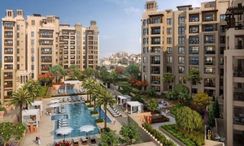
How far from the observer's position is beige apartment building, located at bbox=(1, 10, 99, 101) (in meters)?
74.8

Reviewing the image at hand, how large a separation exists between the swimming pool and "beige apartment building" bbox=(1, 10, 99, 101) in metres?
20.9

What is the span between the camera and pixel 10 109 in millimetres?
54656

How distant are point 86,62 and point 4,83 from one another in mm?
56259

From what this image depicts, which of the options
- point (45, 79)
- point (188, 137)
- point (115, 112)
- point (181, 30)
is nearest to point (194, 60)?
point (181, 30)

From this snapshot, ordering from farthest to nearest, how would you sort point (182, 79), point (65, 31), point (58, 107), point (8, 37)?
point (65, 31)
point (8, 37)
point (182, 79)
point (58, 107)

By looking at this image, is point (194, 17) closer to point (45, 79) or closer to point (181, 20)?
point (181, 20)

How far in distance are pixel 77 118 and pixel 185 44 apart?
35263 mm

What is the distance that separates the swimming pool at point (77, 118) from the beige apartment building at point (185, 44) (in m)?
24.2

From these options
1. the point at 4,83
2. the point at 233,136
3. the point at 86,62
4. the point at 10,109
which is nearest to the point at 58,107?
the point at 10,109

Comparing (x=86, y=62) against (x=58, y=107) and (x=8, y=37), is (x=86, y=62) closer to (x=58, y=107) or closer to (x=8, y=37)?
(x=8, y=37)

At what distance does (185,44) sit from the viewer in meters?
65.9

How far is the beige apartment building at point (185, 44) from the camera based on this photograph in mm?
59688

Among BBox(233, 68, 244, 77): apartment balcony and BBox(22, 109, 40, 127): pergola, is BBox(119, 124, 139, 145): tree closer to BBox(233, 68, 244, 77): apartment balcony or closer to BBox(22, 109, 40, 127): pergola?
BBox(233, 68, 244, 77): apartment balcony

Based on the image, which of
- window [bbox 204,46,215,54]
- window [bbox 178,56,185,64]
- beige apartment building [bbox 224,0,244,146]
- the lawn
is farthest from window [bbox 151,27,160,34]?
the lawn
